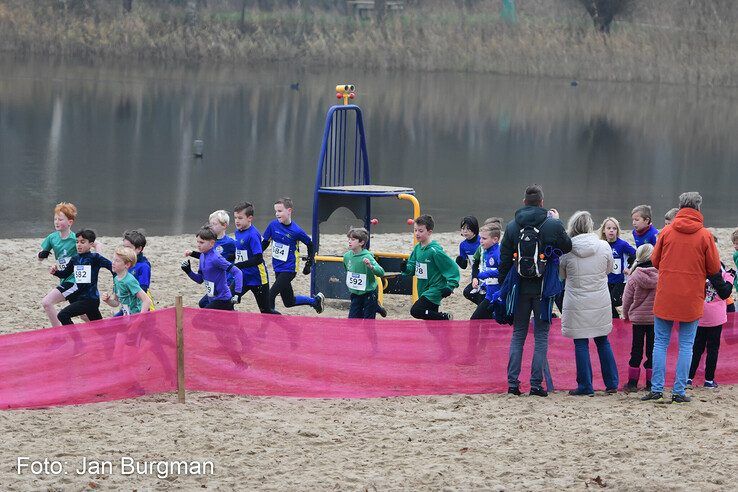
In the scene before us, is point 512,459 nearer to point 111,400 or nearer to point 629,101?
point 111,400

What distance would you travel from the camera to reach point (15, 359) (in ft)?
27.9

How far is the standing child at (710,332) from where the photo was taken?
9445 millimetres

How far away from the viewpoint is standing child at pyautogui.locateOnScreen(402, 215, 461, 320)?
10.6 meters

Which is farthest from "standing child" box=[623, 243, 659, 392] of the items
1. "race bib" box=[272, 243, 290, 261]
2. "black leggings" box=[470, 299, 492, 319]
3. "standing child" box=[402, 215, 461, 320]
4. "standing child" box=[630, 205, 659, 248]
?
"race bib" box=[272, 243, 290, 261]

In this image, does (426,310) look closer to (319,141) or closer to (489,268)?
(489,268)

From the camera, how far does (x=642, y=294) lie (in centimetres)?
955

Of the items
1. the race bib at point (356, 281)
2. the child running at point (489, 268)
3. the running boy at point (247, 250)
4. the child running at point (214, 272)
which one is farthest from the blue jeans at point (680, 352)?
the running boy at point (247, 250)

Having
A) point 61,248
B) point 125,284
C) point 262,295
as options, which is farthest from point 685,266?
point 61,248

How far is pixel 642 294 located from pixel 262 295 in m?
3.71

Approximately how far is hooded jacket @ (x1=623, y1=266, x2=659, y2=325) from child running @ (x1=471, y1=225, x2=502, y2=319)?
1303 mm

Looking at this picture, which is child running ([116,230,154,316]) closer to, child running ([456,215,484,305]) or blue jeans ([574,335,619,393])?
child running ([456,215,484,305])

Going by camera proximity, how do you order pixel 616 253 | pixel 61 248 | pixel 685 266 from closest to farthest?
pixel 685 266 → pixel 61 248 → pixel 616 253

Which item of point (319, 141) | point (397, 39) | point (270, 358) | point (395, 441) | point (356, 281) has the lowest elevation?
point (395, 441)

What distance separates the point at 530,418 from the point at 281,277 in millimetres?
3990
